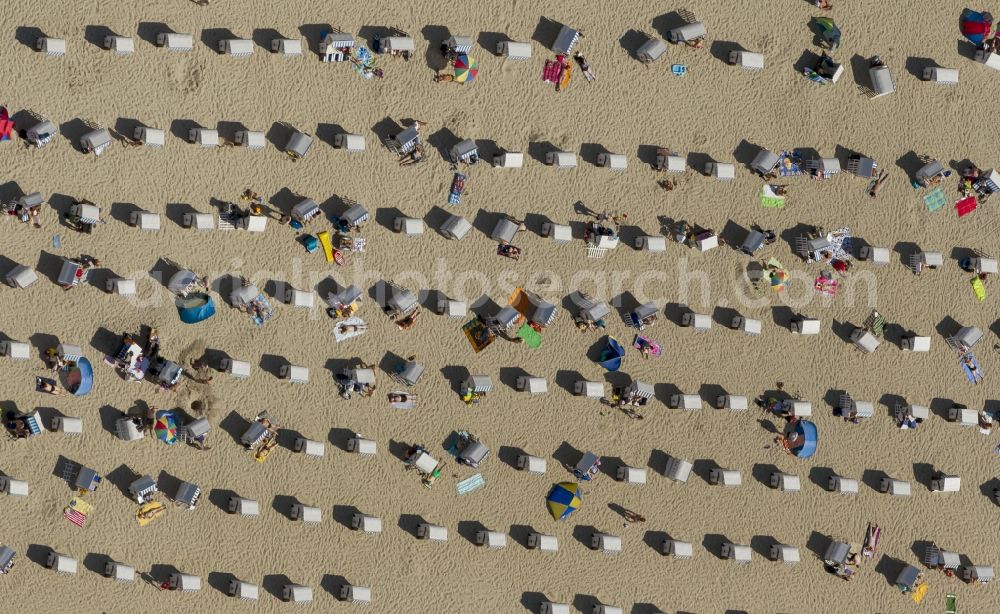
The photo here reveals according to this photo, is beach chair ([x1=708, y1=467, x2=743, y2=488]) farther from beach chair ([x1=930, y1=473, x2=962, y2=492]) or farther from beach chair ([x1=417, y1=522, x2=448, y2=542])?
beach chair ([x1=417, y1=522, x2=448, y2=542])

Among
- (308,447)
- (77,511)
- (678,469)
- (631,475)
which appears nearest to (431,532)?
(308,447)

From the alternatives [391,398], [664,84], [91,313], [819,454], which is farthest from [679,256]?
[91,313]

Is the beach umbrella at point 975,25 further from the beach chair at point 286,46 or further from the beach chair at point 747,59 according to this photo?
the beach chair at point 286,46

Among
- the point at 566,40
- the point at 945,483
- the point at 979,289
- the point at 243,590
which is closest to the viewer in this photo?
the point at 243,590

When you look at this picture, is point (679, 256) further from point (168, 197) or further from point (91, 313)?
point (91, 313)

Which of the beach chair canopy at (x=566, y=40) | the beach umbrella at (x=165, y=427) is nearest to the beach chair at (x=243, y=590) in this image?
the beach umbrella at (x=165, y=427)

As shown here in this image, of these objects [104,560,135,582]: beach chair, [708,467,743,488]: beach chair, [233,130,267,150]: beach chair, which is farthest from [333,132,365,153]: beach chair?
[708,467,743,488]: beach chair

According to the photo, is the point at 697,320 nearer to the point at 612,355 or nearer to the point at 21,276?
the point at 612,355
